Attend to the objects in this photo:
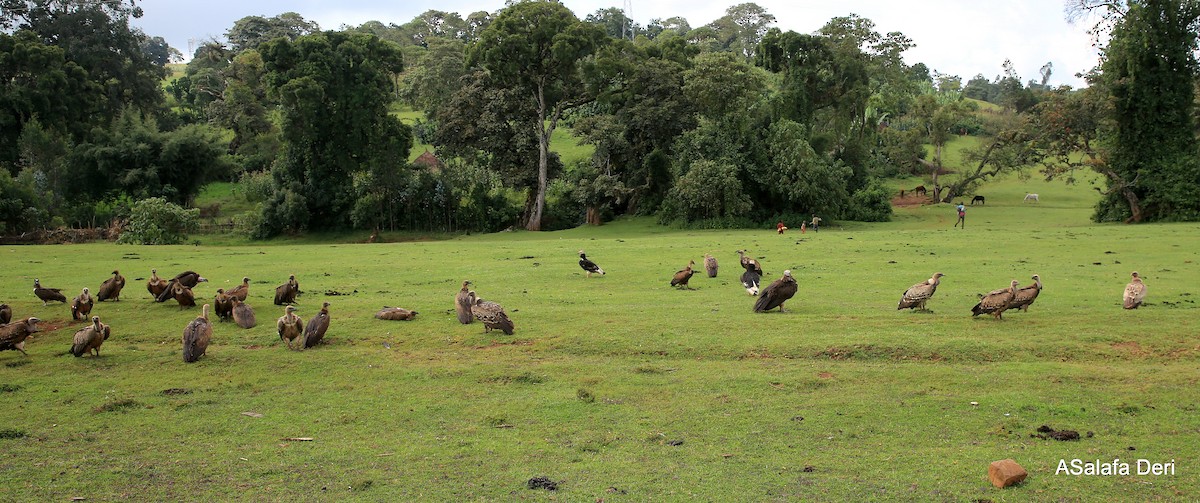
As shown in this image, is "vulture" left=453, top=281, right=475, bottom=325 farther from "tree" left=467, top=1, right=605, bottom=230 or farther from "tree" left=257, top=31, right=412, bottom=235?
"tree" left=257, top=31, right=412, bottom=235

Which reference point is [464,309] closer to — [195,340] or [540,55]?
[195,340]

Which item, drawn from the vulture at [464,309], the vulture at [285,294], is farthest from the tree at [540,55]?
the vulture at [464,309]

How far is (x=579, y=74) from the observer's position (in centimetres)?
4741

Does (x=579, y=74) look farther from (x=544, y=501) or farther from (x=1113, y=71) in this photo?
(x=544, y=501)

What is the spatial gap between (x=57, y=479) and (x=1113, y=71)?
45.9m

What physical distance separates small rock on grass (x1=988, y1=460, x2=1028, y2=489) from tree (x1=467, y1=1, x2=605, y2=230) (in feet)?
131

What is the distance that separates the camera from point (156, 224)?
39.8 m

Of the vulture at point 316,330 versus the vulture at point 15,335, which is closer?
the vulture at point 15,335

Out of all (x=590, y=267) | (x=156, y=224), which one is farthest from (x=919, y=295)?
(x=156, y=224)

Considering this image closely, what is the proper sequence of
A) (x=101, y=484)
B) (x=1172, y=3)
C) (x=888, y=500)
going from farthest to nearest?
(x=1172, y=3), (x=101, y=484), (x=888, y=500)

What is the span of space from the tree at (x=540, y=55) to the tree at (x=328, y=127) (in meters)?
5.90

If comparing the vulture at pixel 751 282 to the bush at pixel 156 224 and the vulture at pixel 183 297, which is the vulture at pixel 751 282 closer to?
the vulture at pixel 183 297

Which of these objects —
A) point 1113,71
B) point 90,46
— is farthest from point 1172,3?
point 90,46

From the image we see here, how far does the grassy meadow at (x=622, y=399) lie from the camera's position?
8.13 metres
